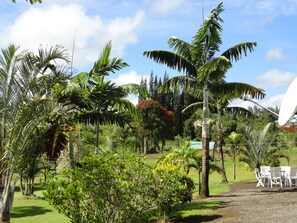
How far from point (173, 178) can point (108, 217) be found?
1828mm

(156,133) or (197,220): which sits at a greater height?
(156,133)

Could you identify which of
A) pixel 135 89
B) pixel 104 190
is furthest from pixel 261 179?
pixel 104 190

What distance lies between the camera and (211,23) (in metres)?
14.9

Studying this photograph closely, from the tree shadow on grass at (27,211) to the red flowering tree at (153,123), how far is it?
32.5m

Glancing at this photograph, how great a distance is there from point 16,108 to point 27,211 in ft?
22.8

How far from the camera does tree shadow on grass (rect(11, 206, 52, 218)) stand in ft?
47.2

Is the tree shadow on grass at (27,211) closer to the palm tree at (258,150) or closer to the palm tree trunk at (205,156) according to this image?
the palm tree trunk at (205,156)

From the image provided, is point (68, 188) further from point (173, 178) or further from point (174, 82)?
point (174, 82)

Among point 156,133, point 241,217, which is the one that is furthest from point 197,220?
point 156,133

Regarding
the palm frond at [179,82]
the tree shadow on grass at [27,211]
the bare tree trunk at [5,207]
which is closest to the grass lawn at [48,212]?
the tree shadow on grass at [27,211]

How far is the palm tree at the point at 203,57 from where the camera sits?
14984 mm

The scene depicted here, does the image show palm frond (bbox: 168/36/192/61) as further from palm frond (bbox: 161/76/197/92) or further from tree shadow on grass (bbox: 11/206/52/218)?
tree shadow on grass (bbox: 11/206/52/218)

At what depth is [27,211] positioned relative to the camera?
15.2 metres

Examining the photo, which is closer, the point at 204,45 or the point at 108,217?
the point at 108,217
